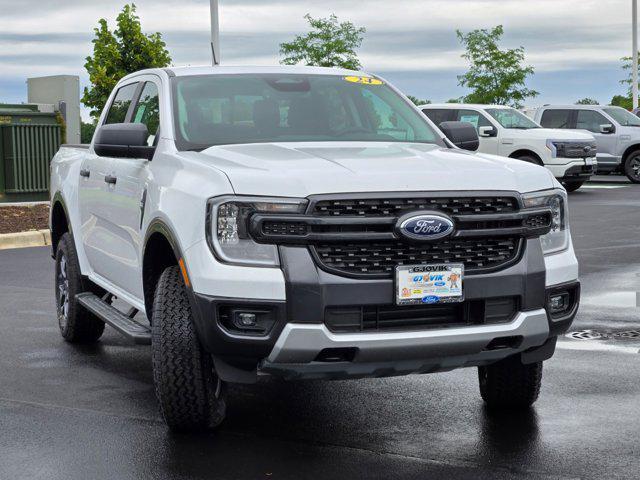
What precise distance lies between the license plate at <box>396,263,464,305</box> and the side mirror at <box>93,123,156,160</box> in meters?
1.90

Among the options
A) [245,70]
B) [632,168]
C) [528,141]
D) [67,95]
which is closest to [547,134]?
[528,141]

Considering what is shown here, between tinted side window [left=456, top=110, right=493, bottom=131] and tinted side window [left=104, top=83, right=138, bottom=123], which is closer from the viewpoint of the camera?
tinted side window [left=104, top=83, right=138, bottom=123]

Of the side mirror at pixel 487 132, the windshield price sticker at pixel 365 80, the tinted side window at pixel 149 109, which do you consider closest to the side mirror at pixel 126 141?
the tinted side window at pixel 149 109

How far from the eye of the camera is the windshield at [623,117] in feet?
92.2

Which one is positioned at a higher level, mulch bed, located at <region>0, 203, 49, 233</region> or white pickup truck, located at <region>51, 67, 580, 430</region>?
white pickup truck, located at <region>51, 67, 580, 430</region>

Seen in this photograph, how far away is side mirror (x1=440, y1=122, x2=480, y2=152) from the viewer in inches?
272

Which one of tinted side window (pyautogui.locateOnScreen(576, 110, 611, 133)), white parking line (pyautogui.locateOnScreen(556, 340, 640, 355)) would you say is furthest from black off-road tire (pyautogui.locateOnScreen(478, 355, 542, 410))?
tinted side window (pyautogui.locateOnScreen(576, 110, 611, 133))

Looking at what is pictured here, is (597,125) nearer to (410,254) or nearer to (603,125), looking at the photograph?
(603,125)

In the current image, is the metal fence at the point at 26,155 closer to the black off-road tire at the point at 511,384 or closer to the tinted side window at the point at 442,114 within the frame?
the tinted side window at the point at 442,114

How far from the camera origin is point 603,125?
27734mm

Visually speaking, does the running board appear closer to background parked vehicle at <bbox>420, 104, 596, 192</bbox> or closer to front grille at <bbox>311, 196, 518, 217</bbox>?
front grille at <bbox>311, 196, 518, 217</bbox>

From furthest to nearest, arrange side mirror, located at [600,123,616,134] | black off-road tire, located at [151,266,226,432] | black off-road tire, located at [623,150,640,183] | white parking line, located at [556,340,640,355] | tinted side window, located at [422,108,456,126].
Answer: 1. black off-road tire, located at [623,150,640,183]
2. side mirror, located at [600,123,616,134]
3. tinted side window, located at [422,108,456,126]
4. white parking line, located at [556,340,640,355]
5. black off-road tire, located at [151,266,226,432]

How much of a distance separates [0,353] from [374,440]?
3445mm

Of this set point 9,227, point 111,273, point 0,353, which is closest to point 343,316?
point 111,273
